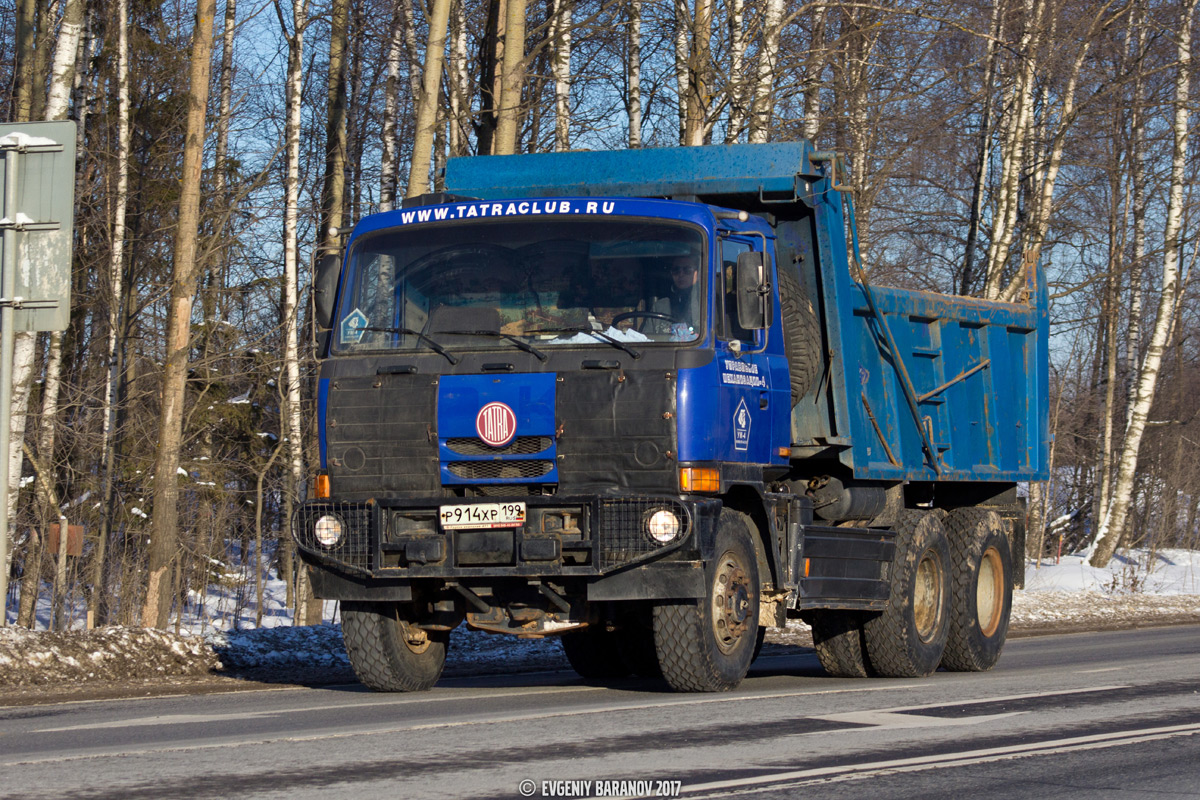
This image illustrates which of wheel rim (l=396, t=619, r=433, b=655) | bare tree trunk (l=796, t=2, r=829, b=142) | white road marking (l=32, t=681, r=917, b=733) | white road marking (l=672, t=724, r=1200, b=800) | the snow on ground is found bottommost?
the snow on ground

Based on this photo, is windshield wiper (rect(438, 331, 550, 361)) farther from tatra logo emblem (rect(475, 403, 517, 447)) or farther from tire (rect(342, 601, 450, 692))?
tire (rect(342, 601, 450, 692))

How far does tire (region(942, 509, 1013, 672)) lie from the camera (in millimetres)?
12367

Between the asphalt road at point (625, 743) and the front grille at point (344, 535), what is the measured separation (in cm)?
84

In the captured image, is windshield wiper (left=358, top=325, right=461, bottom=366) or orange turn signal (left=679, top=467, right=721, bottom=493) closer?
orange turn signal (left=679, top=467, right=721, bottom=493)

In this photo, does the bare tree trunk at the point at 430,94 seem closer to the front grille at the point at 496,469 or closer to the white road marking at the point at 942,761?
the front grille at the point at 496,469

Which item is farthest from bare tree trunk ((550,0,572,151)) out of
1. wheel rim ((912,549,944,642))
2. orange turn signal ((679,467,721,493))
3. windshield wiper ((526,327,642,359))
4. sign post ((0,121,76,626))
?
orange turn signal ((679,467,721,493))

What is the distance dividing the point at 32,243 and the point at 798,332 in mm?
6030

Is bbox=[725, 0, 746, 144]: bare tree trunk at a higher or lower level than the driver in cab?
higher

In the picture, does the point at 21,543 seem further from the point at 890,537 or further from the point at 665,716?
the point at 665,716

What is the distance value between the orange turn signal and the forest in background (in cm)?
901

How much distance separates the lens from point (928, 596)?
12.2 m

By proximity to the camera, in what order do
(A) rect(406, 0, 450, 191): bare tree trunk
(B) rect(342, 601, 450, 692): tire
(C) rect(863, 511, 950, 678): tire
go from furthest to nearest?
(A) rect(406, 0, 450, 191): bare tree trunk, (C) rect(863, 511, 950, 678): tire, (B) rect(342, 601, 450, 692): tire

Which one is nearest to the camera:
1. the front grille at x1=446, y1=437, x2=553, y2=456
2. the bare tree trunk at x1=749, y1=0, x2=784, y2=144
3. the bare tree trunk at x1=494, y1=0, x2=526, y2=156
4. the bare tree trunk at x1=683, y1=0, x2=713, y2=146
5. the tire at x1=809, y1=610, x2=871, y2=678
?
the front grille at x1=446, y1=437, x2=553, y2=456

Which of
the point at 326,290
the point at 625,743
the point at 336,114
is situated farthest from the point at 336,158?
the point at 625,743
